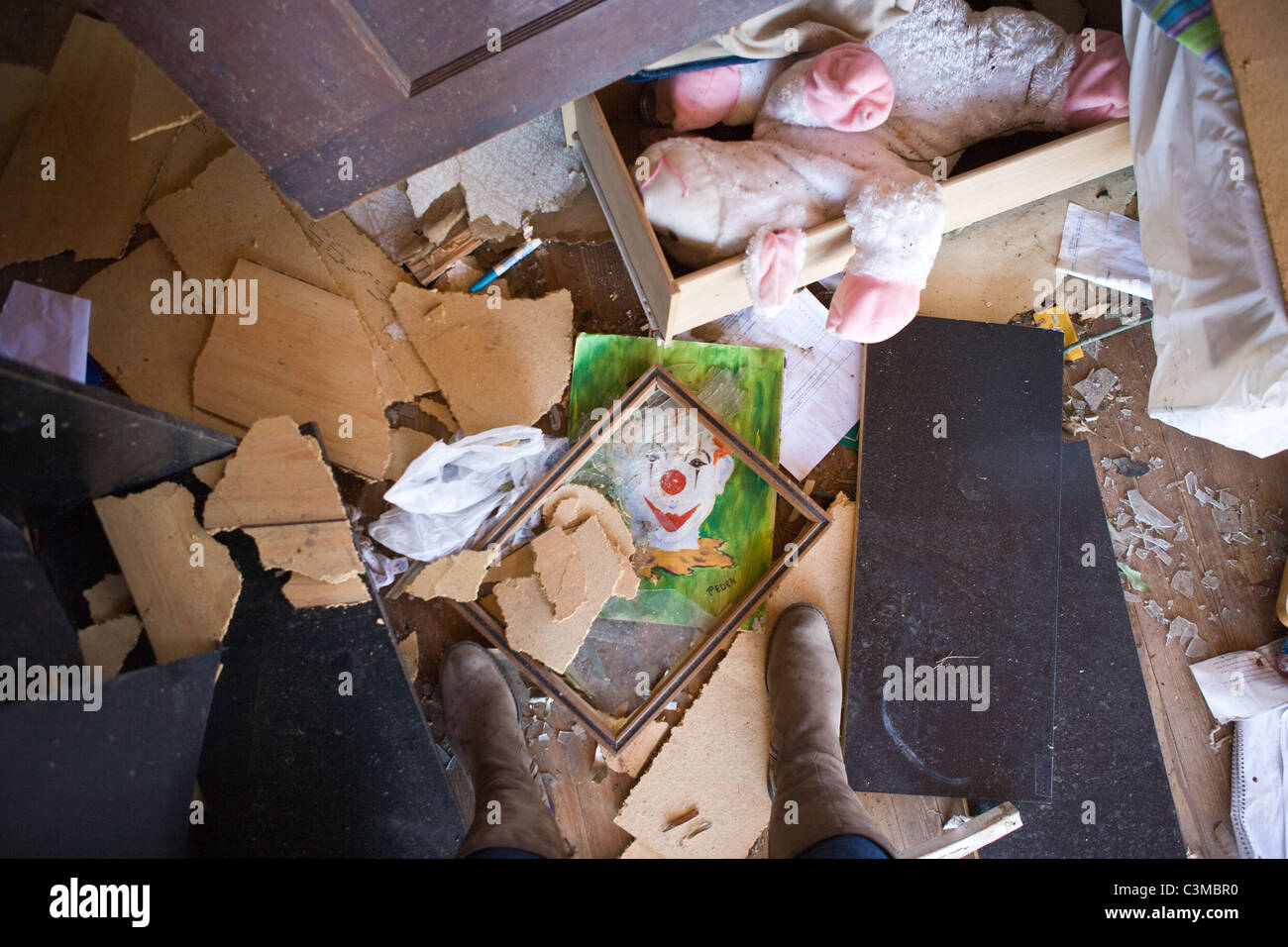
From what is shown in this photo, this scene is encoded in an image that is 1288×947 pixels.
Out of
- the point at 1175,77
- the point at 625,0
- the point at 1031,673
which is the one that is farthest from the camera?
the point at 1031,673

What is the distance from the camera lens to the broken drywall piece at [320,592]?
1.62m

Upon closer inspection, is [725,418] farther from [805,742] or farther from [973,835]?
[973,835]

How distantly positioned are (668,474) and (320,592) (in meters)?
0.77

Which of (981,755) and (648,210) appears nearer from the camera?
(648,210)

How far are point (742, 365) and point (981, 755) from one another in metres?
1.03

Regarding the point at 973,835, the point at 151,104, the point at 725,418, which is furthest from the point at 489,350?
the point at 973,835

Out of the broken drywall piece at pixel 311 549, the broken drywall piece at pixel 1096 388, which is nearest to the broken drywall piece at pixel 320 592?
the broken drywall piece at pixel 311 549

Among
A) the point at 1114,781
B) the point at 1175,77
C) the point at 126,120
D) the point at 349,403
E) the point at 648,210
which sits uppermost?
the point at 126,120

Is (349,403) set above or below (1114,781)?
above

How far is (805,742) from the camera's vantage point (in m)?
1.70

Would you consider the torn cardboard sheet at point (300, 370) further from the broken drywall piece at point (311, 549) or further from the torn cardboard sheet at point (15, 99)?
the torn cardboard sheet at point (15, 99)
